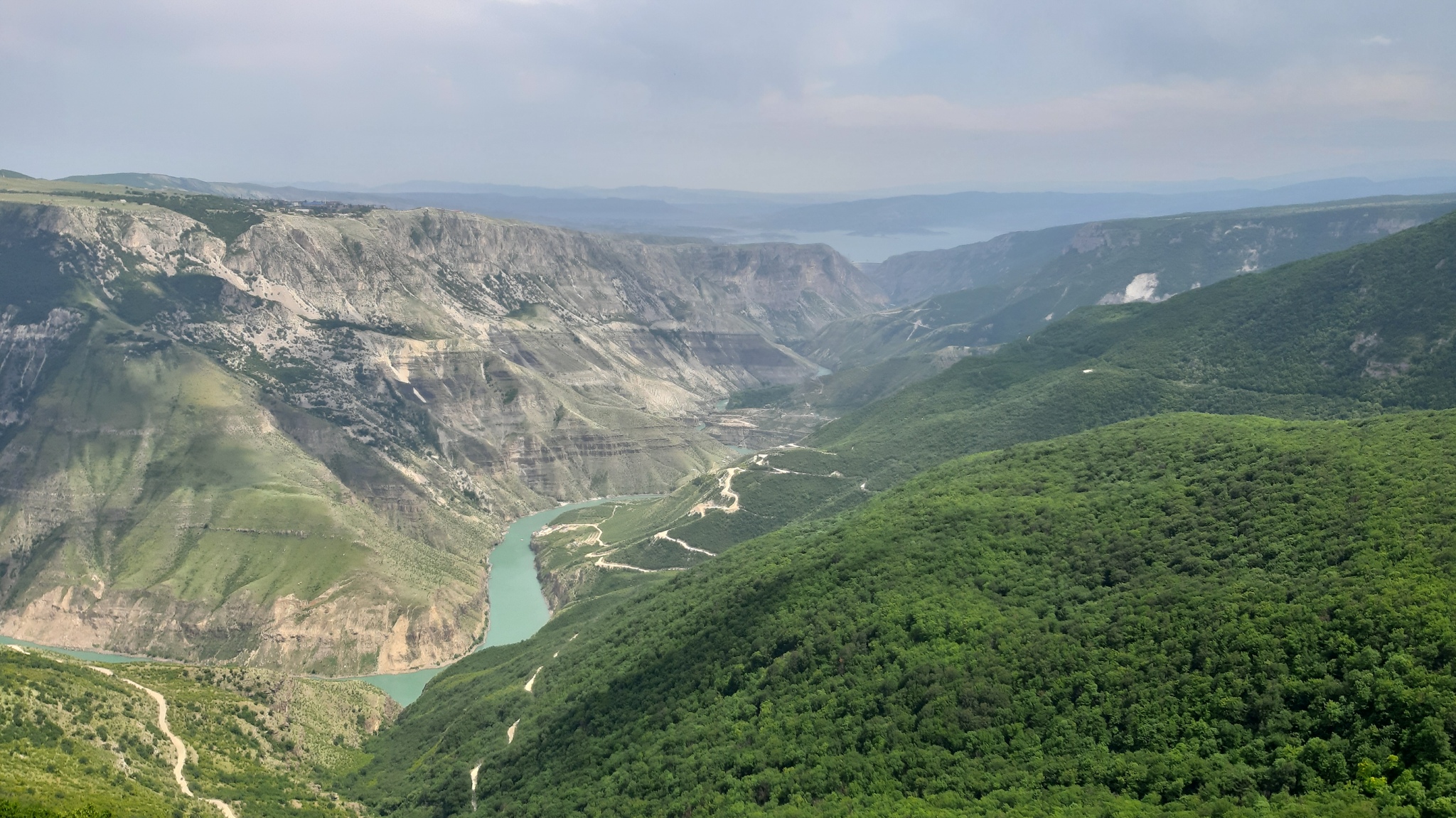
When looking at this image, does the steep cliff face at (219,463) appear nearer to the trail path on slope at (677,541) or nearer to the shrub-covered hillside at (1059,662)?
the trail path on slope at (677,541)

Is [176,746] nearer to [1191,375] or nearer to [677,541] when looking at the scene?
[677,541]

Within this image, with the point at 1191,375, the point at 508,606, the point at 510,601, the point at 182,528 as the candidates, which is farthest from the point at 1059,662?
the point at 182,528

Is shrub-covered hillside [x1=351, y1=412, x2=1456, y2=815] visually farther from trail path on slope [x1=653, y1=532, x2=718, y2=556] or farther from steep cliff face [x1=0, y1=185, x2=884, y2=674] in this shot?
trail path on slope [x1=653, y1=532, x2=718, y2=556]

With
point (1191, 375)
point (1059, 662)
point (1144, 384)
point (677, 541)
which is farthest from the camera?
point (677, 541)

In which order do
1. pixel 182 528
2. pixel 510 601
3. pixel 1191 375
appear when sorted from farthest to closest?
1. pixel 510 601
2. pixel 1191 375
3. pixel 182 528

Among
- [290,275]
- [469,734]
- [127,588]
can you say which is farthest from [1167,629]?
[290,275]

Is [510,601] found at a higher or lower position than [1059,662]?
lower

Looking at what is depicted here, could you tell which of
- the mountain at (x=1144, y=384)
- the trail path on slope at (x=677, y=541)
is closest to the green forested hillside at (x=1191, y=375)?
the mountain at (x=1144, y=384)
